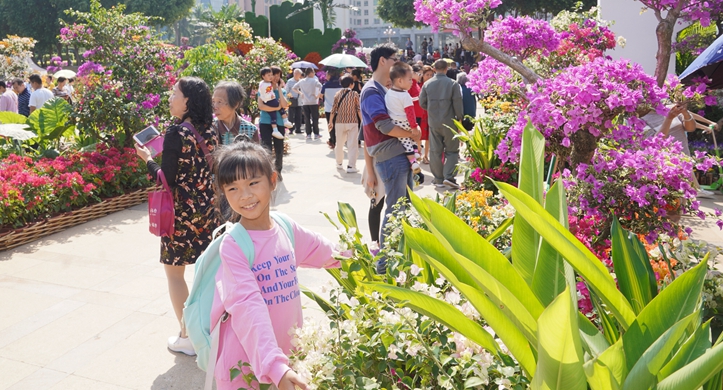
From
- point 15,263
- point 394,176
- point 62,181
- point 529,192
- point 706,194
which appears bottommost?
point 15,263

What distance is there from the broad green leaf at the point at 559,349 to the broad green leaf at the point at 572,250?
0.96 ft

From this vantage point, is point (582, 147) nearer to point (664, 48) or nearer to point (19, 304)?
point (664, 48)

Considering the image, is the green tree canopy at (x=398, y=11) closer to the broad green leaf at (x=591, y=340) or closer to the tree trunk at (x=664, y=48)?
the tree trunk at (x=664, y=48)

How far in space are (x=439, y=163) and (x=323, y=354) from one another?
6.82 m

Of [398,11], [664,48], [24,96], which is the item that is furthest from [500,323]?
[398,11]

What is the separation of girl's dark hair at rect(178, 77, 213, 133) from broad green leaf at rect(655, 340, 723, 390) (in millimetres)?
3009

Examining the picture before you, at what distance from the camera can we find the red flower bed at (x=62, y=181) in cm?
613

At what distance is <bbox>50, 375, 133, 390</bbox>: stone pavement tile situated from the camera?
347 centimetres

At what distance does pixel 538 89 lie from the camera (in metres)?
3.46

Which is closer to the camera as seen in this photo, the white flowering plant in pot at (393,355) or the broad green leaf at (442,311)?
the broad green leaf at (442,311)

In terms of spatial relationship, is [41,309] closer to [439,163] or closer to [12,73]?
[439,163]

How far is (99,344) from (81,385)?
520 millimetres

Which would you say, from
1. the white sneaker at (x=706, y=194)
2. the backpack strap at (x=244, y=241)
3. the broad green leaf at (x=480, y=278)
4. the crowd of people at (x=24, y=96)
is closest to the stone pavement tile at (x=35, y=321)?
the backpack strap at (x=244, y=241)

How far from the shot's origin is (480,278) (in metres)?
1.38
